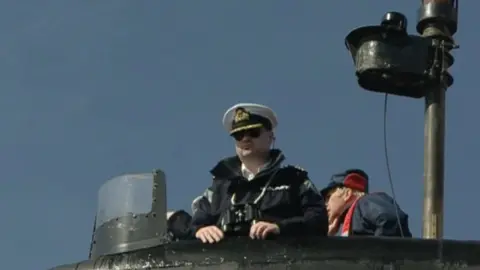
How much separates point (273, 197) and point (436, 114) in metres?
3.12

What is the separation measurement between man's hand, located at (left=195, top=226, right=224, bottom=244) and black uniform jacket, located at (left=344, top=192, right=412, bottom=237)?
1.95 metres

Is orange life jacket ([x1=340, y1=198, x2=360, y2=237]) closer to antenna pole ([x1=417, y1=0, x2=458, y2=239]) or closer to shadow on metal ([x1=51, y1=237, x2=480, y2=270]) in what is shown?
antenna pole ([x1=417, y1=0, x2=458, y2=239])

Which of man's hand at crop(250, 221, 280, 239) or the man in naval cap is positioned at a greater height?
the man in naval cap

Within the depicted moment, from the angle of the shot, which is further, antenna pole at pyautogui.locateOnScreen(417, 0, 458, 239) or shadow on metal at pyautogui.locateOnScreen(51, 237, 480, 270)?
antenna pole at pyautogui.locateOnScreen(417, 0, 458, 239)

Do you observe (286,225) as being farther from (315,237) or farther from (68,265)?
(68,265)

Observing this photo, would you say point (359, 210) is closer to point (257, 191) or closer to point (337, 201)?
point (337, 201)

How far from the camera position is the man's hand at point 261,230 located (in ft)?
28.4

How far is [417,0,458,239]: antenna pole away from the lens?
11586mm

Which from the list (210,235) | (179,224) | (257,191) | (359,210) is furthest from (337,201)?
(210,235)

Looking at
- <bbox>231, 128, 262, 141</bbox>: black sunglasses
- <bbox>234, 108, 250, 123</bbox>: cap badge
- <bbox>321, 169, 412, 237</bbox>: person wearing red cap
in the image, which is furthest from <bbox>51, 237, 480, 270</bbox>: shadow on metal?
<bbox>321, 169, 412, 237</bbox>: person wearing red cap

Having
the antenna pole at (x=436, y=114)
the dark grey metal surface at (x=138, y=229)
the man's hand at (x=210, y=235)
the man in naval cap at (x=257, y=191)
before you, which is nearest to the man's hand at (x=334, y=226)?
the antenna pole at (x=436, y=114)

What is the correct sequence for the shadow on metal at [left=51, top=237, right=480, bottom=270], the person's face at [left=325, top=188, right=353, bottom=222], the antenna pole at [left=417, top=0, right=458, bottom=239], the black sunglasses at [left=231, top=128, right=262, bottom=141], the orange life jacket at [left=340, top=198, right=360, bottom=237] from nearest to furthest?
the shadow on metal at [left=51, top=237, right=480, bottom=270], the black sunglasses at [left=231, top=128, right=262, bottom=141], the orange life jacket at [left=340, top=198, right=360, bottom=237], the antenna pole at [left=417, top=0, right=458, bottom=239], the person's face at [left=325, top=188, right=353, bottom=222]

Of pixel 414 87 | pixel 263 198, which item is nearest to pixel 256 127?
pixel 263 198

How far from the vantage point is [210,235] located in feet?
28.8
